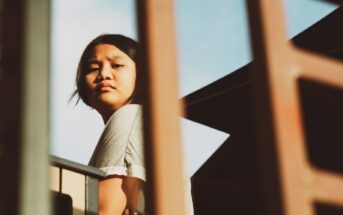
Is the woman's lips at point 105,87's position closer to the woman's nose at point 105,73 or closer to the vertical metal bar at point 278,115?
the woman's nose at point 105,73

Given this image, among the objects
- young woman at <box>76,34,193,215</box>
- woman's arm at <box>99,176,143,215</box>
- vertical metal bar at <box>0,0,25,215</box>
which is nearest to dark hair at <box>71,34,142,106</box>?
young woman at <box>76,34,193,215</box>

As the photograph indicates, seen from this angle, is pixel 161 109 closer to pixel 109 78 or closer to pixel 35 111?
pixel 35 111

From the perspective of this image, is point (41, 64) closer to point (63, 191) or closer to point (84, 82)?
point (63, 191)

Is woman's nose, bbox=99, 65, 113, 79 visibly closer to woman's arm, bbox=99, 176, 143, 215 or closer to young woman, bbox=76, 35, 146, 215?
young woman, bbox=76, 35, 146, 215

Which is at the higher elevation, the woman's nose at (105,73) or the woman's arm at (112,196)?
the woman's nose at (105,73)

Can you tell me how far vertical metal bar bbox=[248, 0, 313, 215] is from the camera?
0.75 meters

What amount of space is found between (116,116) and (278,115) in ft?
4.07

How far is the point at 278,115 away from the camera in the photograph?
79 centimetres

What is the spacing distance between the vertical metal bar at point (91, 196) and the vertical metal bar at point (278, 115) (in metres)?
0.93

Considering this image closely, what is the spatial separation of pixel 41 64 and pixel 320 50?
8.39 ft

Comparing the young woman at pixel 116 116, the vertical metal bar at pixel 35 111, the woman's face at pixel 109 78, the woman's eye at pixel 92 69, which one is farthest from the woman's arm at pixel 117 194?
the vertical metal bar at pixel 35 111

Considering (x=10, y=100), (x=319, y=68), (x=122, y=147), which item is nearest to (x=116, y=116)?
(x=122, y=147)

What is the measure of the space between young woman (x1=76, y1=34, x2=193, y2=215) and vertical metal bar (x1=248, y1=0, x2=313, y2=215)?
83cm

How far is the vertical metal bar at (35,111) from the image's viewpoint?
615 mm
